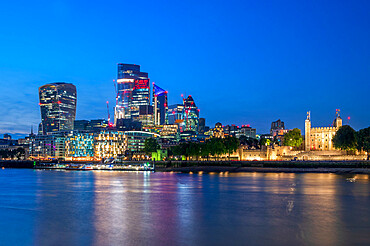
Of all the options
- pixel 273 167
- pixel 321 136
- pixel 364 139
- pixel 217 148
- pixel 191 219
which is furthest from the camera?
pixel 321 136

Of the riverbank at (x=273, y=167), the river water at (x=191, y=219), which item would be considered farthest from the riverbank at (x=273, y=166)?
the river water at (x=191, y=219)

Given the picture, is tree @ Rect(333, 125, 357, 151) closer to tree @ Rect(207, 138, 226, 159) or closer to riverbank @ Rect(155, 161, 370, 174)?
riverbank @ Rect(155, 161, 370, 174)

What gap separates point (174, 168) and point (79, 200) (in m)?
103

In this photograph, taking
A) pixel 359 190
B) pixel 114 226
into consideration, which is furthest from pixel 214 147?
pixel 114 226

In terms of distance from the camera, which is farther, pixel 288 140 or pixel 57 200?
pixel 288 140

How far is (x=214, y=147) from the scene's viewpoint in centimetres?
15250

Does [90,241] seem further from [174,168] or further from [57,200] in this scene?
[174,168]

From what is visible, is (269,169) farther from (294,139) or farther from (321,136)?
(321,136)

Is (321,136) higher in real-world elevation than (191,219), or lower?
higher

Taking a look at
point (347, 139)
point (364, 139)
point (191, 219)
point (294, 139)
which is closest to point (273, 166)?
point (347, 139)

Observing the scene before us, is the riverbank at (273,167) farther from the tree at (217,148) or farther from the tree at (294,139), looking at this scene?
the tree at (294,139)

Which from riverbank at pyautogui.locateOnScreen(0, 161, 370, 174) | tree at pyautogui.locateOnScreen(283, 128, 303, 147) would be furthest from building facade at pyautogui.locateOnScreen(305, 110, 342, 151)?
riverbank at pyautogui.locateOnScreen(0, 161, 370, 174)

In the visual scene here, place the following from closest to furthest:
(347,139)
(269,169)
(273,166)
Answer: (347,139), (269,169), (273,166)

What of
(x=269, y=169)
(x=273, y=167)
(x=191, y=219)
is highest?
(x=273, y=167)
